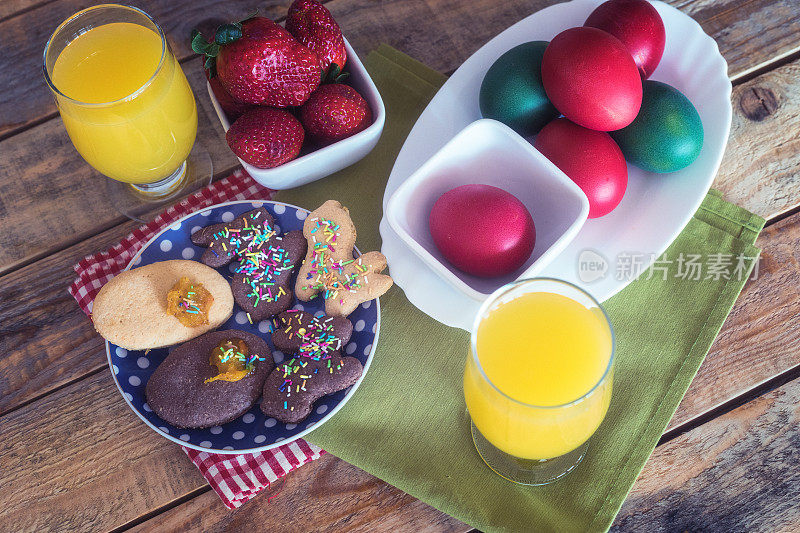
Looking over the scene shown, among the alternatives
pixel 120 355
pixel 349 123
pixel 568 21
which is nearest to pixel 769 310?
pixel 568 21

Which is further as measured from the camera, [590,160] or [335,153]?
[335,153]

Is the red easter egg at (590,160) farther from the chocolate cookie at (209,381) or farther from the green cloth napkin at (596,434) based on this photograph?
the chocolate cookie at (209,381)

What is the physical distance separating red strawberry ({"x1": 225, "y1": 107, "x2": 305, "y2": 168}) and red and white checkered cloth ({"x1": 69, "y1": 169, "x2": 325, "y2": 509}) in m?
0.16

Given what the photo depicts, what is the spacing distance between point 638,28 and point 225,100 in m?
0.61

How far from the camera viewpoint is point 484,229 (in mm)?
908

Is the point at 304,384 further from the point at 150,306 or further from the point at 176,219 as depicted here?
the point at 176,219

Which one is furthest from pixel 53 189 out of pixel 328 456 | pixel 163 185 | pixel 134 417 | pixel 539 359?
pixel 539 359

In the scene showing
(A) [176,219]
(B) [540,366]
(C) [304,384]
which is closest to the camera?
(B) [540,366]

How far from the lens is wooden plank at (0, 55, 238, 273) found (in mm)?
1163

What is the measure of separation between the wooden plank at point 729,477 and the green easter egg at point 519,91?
0.52 metres

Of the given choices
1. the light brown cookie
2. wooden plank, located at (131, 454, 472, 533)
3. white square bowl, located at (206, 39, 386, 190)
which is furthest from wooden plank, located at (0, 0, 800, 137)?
wooden plank, located at (131, 454, 472, 533)

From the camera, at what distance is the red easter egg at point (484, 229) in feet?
2.98

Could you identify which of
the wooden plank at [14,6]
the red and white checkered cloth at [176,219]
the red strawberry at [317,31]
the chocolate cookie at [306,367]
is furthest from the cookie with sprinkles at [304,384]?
the wooden plank at [14,6]

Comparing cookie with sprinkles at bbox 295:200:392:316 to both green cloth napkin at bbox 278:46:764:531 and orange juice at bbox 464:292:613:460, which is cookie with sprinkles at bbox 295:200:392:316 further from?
orange juice at bbox 464:292:613:460
